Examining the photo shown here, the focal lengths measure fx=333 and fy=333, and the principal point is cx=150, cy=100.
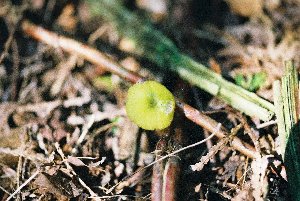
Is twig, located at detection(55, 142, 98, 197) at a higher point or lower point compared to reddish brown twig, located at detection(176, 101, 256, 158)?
lower

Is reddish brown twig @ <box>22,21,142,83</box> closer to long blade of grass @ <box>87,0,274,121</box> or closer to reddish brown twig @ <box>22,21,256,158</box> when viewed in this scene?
reddish brown twig @ <box>22,21,256,158</box>

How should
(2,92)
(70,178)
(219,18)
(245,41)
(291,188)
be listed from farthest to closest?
(219,18), (245,41), (2,92), (70,178), (291,188)

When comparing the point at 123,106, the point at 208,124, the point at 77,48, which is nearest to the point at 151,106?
the point at 208,124

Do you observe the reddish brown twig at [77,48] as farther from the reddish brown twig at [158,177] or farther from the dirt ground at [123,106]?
the reddish brown twig at [158,177]

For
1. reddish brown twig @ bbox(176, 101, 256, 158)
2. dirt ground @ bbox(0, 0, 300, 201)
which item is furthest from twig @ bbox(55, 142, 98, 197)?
reddish brown twig @ bbox(176, 101, 256, 158)

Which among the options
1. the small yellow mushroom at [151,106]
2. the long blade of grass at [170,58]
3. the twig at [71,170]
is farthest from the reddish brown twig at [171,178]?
the long blade of grass at [170,58]

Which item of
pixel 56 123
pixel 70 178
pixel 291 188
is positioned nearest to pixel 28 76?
pixel 56 123

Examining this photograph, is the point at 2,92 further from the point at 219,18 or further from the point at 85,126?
the point at 219,18
